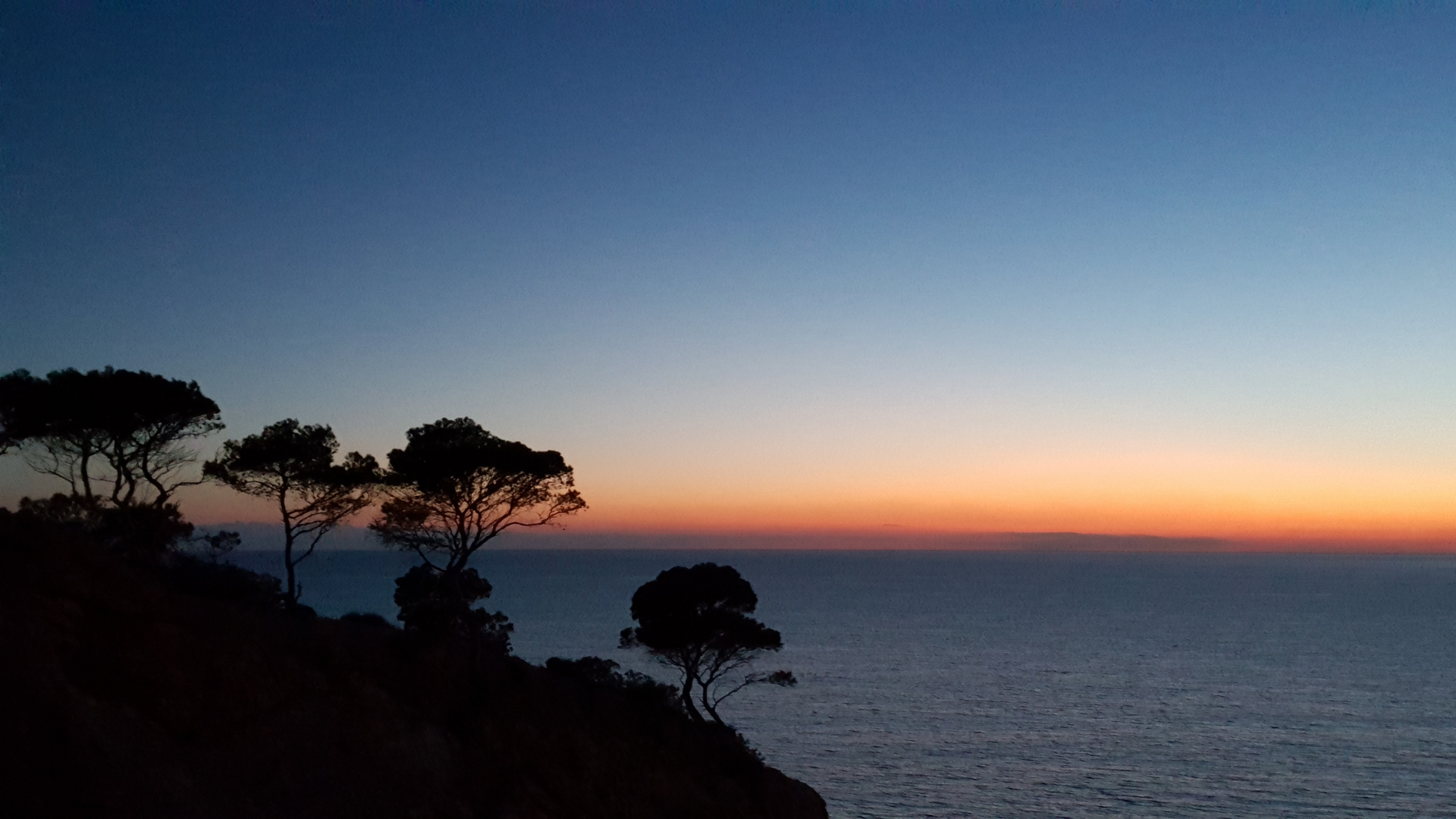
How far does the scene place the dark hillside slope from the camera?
15469 millimetres

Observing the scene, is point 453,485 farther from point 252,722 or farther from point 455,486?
point 252,722

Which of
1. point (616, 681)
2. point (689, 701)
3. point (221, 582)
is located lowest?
point (689, 701)

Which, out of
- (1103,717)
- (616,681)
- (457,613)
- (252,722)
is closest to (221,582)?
(457,613)

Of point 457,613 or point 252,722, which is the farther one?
point 457,613

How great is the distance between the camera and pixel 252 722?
18.8 meters

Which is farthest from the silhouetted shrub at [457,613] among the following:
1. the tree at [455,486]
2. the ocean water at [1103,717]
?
the ocean water at [1103,717]

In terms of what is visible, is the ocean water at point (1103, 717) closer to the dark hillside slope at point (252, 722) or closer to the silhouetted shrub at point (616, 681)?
the silhouetted shrub at point (616, 681)

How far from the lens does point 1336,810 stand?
47719mm

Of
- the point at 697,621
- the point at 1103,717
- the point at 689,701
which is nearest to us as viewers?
the point at 689,701

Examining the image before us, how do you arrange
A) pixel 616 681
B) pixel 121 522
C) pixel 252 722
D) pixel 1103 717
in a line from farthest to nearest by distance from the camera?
1. pixel 1103 717
2. pixel 616 681
3. pixel 121 522
4. pixel 252 722

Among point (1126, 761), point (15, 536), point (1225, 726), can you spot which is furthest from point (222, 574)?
point (1225, 726)

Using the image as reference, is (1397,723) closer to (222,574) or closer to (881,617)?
(222,574)

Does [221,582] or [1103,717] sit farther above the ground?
[221,582]

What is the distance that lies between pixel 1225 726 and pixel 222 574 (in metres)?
67.6
